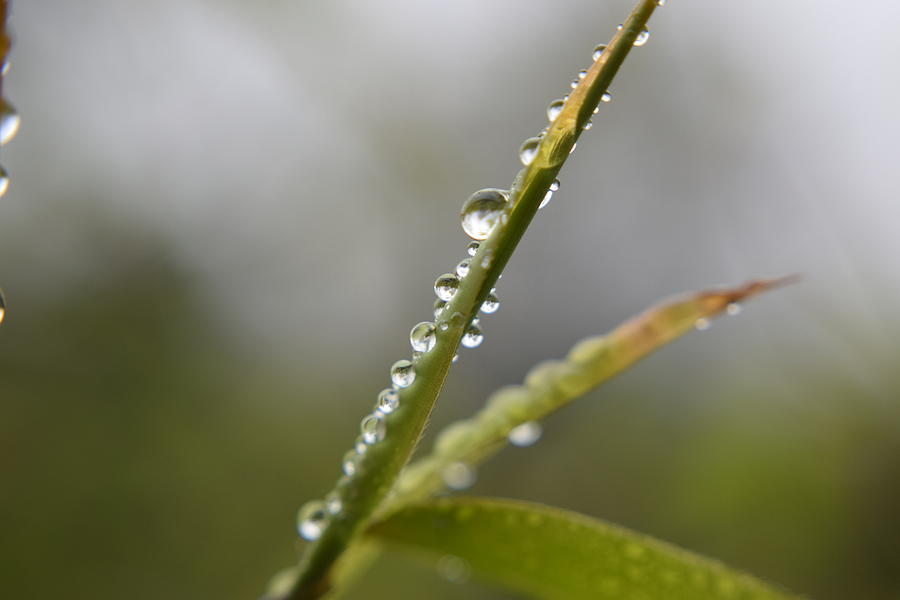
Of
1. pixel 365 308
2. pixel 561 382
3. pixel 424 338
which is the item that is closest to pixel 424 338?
pixel 424 338

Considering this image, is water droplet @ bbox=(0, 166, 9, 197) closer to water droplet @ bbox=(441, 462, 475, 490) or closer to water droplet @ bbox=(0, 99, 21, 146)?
water droplet @ bbox=(0, 99, 21, 146)

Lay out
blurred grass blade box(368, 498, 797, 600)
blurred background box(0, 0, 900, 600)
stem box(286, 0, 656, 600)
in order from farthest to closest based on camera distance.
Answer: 1. blurred background box(0, 0, 900, 600)
2. blurred grass blade box(368, 498, 797, 600)
3. stem box(286, 0, 656, 600)

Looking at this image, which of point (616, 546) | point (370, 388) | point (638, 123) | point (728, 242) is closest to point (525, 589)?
point (616, 546)

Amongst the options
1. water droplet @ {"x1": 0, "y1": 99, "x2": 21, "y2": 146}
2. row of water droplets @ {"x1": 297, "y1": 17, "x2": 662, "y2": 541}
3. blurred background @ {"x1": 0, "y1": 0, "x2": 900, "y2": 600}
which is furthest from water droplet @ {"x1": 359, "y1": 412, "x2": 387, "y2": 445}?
blurred background @ {"x1": 0, "y1": 0, "x2": 900, "y2": 600}

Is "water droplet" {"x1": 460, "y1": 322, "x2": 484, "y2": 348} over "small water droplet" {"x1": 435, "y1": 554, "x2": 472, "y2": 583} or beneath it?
over

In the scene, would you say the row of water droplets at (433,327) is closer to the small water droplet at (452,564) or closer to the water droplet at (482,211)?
the water droplet at (482,211)

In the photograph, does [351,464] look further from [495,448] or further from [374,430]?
[495,448]
